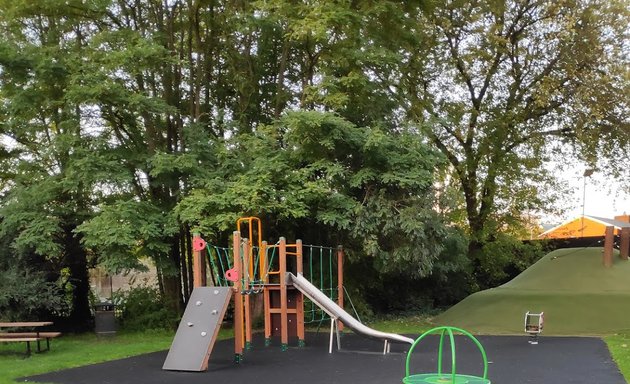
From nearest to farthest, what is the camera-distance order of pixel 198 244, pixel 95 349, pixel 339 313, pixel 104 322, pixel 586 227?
pixel 198 244 → pixel 339 313 → pixel 95 349 → pixel 104 322 → pixel 586 227

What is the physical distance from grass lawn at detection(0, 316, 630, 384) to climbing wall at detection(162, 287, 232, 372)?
1737mm

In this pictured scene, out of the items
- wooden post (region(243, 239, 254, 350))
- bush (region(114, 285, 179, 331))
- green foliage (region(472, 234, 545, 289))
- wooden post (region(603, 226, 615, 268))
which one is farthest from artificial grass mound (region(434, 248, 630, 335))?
bush (region(114, 285, 179, 331))

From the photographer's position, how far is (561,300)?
15.8 meters

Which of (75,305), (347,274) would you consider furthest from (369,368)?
(75,305)

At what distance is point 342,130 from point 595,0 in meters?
9.39

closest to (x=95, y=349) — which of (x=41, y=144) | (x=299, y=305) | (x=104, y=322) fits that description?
(x=104, y=322)

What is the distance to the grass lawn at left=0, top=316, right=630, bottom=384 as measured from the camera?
9.98 m

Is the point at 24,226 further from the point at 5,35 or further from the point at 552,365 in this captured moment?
the point at 552,365

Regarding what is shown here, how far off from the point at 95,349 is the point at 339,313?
15.8 feet

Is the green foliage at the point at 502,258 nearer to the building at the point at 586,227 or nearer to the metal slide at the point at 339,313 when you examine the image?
the building at the point at 586,227

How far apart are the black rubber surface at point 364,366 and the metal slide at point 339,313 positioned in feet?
1.04

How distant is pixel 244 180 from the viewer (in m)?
14.6

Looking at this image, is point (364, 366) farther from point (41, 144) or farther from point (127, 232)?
point (41, 144)

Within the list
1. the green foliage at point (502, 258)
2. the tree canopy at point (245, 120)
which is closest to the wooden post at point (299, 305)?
the tree canopy at point (245, 120)
